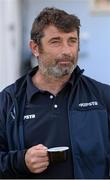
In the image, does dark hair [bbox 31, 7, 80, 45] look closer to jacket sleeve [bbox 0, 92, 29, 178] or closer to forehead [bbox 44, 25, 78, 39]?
forehead [bbox 44, 25, 78, 39]

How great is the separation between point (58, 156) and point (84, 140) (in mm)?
201

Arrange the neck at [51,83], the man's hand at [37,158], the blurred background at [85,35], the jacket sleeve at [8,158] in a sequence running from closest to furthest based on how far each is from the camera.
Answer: the man's hand at [37,158]
the jacket sleeve at [8,158]
the neck at [51,83]
the blurred background at [85,35]

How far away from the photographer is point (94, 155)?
3127mm

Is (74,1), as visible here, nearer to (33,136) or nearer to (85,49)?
(85,49)

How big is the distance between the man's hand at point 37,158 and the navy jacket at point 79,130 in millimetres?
50

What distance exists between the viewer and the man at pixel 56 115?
3121mm

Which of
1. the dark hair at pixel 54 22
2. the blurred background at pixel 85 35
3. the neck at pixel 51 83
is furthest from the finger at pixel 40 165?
the blurred background at pixel 85 35

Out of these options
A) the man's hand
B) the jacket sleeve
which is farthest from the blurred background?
the man's hand

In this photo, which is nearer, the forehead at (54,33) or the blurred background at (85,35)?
the forehead at (54,33)

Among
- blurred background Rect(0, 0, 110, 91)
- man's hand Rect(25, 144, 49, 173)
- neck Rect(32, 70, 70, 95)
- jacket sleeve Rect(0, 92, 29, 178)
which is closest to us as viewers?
man's hand Rect(25, 144, 49, 173)

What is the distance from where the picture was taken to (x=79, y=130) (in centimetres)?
315

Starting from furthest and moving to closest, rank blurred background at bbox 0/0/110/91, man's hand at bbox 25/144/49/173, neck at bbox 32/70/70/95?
blurred background at bbox 0/0/110/91, neck at bbox 32/70/70/95, man's hand at bbox 25/144/49/173

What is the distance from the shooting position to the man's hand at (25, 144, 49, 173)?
301 cm

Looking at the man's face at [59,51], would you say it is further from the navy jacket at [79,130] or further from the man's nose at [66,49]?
the navy jacket at [79,130]
